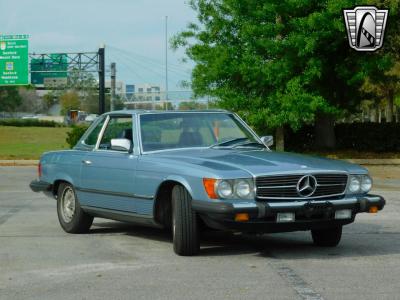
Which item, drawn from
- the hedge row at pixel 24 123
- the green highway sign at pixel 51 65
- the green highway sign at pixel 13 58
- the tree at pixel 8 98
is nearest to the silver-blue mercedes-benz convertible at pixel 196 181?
the green highway sign at pixel 13 58

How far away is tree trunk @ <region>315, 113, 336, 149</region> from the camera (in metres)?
28.8

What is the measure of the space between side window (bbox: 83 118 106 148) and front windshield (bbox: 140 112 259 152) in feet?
3.11

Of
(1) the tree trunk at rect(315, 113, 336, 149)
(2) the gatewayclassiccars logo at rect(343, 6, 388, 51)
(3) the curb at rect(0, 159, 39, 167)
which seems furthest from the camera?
(1) the tree trunk at rect(315, 113, 336, 149)

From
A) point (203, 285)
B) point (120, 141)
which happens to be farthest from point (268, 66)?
point (203, 285)

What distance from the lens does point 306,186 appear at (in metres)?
7.63

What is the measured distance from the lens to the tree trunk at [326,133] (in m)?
28.8

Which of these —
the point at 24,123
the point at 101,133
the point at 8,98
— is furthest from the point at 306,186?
the point at 8,98

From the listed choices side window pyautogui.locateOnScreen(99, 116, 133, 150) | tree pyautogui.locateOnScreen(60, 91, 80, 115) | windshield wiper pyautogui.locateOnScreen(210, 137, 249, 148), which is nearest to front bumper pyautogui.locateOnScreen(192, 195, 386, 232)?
windshield wiper pyautogui.locateOnScreen(210, 137, 249, 148)

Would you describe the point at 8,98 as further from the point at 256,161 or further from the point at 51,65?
the point at 256,161

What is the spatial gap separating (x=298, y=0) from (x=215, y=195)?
18863 mm

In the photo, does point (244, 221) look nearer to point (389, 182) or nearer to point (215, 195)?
point (215, 195)

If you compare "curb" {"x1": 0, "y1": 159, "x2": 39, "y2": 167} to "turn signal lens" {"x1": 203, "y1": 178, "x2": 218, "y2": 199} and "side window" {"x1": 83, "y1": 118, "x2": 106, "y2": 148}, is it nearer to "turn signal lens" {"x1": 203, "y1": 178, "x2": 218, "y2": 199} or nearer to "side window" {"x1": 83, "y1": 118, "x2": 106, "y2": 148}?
"side window" {"x1": 83, "y1": 118, "x2": 106, "y2": 148}

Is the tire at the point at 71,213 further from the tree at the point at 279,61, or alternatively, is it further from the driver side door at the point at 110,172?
the tree at the point at 279,61

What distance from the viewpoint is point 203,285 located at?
657 centimetres
